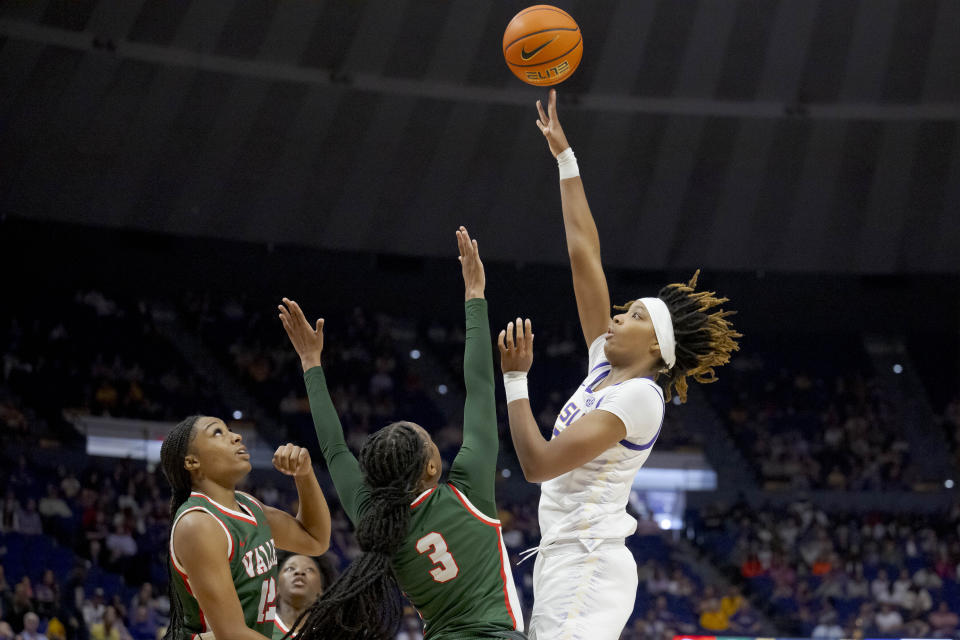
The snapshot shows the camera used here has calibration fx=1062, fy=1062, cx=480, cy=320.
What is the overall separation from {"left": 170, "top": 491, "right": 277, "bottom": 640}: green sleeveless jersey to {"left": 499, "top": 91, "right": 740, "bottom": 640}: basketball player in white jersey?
86cm

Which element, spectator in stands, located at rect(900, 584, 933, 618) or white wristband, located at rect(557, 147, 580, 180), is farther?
spectator in stands, located at rect(900, 584, 933, 618)

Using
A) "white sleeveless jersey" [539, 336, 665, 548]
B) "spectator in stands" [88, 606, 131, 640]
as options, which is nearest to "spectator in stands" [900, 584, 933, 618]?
"spectator in stands" [88, 606, 131, 640]

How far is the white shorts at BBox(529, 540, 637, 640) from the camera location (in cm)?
332

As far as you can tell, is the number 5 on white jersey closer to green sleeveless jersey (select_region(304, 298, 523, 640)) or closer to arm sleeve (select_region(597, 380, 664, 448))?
green sleeveless jersey (select_region(304, 298, 523, 640))

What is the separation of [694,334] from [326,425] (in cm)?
133

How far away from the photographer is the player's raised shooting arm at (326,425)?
3.07m

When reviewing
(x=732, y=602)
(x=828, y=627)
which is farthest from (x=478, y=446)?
(x=732, y=602)

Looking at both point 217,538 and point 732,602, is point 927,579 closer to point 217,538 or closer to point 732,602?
point 732,602

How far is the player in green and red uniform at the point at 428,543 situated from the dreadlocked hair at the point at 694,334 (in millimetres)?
966

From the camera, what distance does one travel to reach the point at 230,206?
1819 cm

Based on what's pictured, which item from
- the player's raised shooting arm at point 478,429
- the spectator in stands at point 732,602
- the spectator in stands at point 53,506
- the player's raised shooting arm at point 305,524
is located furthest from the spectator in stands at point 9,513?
the player's raised shooting arm at point 478,429

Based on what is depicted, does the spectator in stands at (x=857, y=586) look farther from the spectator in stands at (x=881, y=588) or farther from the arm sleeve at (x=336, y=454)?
the arm sleeve at (x=336, y=454)

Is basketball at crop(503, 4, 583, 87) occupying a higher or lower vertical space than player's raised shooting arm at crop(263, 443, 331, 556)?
higher

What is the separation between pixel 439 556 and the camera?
2.89 metres
